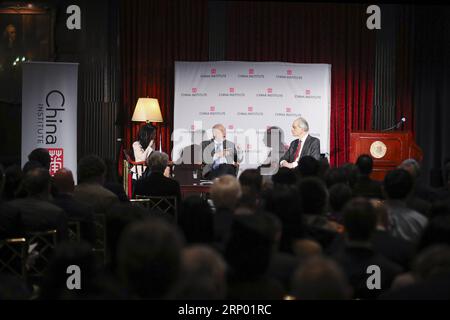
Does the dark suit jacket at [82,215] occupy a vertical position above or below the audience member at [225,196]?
below

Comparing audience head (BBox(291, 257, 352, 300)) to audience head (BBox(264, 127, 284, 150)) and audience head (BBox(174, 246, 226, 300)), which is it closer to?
audience head (BBox(174, 246, 226, 300))

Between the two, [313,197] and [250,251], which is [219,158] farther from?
[250,251]

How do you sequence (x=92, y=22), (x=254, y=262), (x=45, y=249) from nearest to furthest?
(x=254, y=262) < (x=45, y=249) < (x=92, y=22)

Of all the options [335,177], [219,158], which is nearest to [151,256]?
[335,177]

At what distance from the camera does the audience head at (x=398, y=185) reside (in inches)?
155

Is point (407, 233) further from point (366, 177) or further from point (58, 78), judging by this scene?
point (58, 78)

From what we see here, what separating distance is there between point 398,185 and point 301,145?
226 inches

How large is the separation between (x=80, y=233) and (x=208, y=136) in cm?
597

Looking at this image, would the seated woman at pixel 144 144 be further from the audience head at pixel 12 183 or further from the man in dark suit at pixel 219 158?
the audience head at pixel 12 183

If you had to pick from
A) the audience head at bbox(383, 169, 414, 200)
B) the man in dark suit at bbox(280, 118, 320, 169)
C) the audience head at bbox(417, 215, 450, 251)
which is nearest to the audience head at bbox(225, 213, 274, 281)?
the audience head at bbox(417, 215, 450, 251)

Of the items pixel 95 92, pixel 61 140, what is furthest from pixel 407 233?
pixel 95 92

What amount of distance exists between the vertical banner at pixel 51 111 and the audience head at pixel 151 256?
691 centimetres

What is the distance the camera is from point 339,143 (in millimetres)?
10680

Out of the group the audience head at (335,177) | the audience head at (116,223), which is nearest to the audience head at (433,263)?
the audience head at (116,223)
